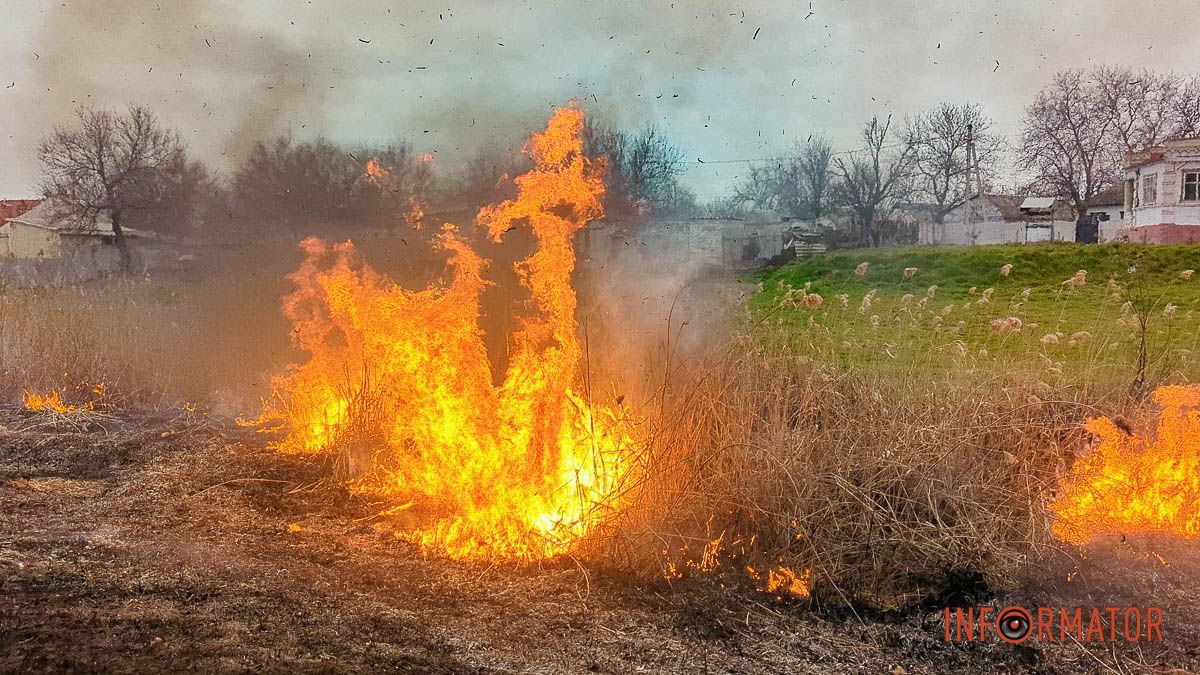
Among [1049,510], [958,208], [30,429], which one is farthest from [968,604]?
[958,208]

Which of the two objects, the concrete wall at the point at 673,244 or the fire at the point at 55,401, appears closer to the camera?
the concrete wall at the point at 673,244

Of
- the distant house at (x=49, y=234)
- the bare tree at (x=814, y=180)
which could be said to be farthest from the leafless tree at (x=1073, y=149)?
the distant house at (x=49, y=234)

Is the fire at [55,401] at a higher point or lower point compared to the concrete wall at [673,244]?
lower

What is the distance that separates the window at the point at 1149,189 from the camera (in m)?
28.4

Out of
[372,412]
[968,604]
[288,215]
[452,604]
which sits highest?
[288,215]

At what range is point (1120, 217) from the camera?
113ft

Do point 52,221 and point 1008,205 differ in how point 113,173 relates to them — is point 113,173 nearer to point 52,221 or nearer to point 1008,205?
point 52,221

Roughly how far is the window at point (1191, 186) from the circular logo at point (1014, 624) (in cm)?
3067

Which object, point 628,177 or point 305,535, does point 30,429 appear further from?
point 628,177

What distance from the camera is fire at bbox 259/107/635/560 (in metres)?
4.82

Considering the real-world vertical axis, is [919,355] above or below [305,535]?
above

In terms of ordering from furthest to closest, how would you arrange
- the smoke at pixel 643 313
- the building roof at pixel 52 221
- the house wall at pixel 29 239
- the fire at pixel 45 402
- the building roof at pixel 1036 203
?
the building roof at pixel 1036 203 → the building roof at pixel 52 221 → the house wall at pixel 29 239 → the fire at pixel 45 402 → the smoke at pixel 643 313

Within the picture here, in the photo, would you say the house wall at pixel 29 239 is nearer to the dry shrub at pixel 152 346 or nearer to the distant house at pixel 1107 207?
the dry shrub at pixel 152 346

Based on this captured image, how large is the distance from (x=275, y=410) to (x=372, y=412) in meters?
2.52
